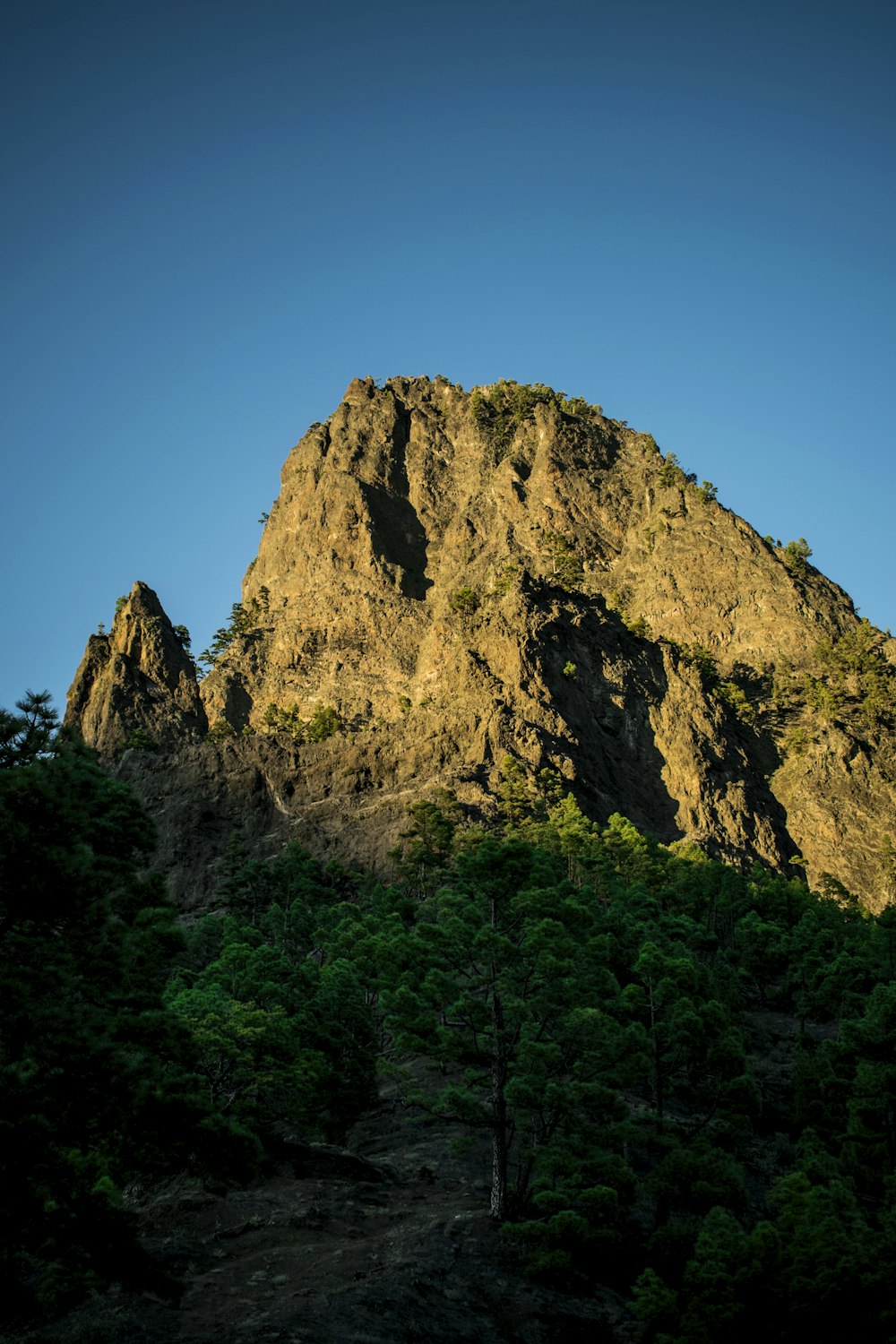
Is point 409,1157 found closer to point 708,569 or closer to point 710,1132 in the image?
point 710,1132

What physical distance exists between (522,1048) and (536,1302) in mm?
6768

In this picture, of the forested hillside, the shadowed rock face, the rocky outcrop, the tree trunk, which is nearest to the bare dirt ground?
the forested hillside

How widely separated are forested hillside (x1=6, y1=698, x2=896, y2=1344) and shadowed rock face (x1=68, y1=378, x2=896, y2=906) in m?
40.9

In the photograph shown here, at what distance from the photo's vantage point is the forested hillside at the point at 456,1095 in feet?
59.5

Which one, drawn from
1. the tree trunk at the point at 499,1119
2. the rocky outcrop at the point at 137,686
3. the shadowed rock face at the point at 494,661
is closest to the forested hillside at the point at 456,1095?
the tree trunk at the point at 499,1119

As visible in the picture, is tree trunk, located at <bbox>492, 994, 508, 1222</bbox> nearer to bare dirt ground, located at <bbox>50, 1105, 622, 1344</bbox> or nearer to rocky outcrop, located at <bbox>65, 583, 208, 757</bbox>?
bare dirt ground, located at <bbox>50, 1105, 622, 1344</bbox>

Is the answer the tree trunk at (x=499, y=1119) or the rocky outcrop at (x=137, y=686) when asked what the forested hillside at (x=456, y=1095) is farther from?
the rocky outcrop at (x=137, y=686)

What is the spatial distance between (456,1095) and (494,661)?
7648cm

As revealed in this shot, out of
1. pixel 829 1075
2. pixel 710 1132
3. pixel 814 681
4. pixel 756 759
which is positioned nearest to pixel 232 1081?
pixel 710 1132

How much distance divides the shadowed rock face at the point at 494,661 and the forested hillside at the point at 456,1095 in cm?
4086

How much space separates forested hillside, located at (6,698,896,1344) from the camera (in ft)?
59.5

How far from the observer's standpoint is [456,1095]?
1256 inches

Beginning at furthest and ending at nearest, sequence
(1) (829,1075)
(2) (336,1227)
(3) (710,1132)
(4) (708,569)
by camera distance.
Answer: (4) (708,569), (1) (829,1075), (3) (710,1132), (2) (336,1227)

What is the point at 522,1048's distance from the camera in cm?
3219
